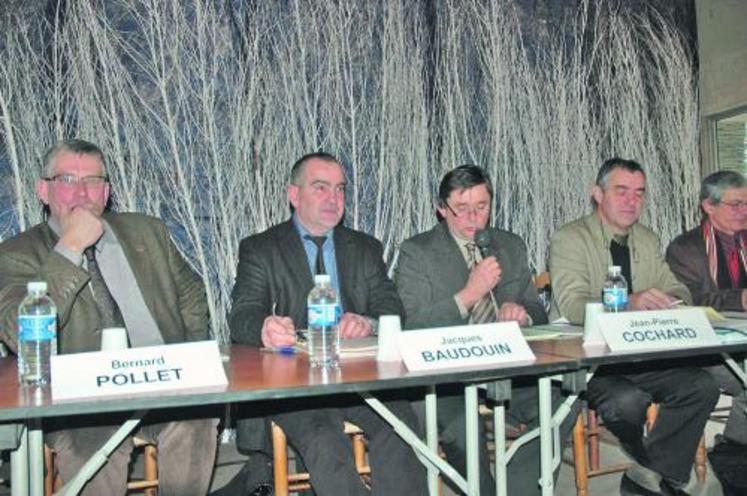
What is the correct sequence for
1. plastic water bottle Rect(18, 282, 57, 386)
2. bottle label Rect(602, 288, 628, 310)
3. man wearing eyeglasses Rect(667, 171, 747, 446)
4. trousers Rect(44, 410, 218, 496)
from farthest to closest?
man wearing eyeglasses Rect(667, 171, 747, 446) < bottle label Rect(602, 288, 628, 310) < trousers Rect(44, 410, 218, 496) < plastic water bottle Rect(18, 282, 57, 386)

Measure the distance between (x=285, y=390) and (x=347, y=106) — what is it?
250 cm

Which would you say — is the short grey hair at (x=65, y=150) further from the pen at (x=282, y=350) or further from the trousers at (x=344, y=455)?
the trousers at (x=344, y=455)

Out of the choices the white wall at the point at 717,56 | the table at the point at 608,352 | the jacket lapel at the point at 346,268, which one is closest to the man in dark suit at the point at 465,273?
the jacket lapel at the point at 346,268

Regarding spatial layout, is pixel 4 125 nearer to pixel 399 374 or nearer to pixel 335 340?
pixel 335 340

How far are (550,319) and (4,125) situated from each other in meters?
2.59

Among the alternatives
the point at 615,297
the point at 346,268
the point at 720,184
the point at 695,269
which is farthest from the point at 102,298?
the point at 720,184

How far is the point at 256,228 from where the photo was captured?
3.61 metres

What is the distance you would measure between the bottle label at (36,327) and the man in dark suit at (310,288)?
2.11 ft

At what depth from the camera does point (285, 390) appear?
1.51 m

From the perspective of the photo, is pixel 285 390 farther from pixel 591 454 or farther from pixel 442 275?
pixel 591 454

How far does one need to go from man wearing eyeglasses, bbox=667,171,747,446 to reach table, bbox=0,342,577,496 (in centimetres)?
171

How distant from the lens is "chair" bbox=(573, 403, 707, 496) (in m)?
2.71

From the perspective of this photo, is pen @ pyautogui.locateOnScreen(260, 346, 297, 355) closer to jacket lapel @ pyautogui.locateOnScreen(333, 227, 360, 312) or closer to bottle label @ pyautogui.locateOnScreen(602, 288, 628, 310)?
jacket lapel @ pyautogui.locateOnScreen(333, 227, 360, 312)

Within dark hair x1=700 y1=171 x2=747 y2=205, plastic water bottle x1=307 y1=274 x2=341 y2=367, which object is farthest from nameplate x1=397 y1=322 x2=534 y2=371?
dark hair x1=700 y1=171 x2=747 y2=205
